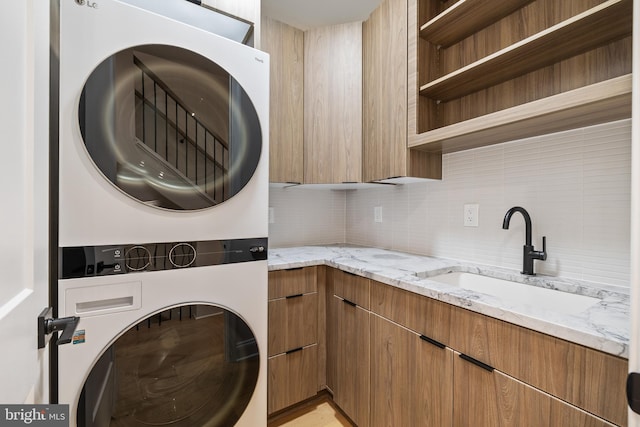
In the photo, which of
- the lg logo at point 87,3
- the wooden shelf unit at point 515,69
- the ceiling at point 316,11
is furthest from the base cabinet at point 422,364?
the ceiling at point 316,11

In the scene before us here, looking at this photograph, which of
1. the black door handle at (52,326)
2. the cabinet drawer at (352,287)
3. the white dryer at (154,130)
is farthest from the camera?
the cabinet drawer at (352,287)

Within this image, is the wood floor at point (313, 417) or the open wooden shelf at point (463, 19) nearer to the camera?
the open wooden shelf at point (463, 19)

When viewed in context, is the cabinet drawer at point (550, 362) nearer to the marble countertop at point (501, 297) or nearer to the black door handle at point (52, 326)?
the marble countertop at point (501, 297)

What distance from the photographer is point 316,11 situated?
5.73 feet

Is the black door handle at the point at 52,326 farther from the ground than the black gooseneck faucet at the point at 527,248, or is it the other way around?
the black gooseneck faucet at the point at 527,248

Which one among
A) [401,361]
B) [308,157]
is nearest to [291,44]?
[308,157]

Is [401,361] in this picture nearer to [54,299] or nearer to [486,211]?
[486,211]

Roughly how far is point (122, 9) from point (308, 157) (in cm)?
111

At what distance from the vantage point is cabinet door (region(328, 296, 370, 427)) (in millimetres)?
1377

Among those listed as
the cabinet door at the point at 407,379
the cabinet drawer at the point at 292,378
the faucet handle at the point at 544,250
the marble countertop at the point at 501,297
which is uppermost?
the faucet handle at the point at 544,250

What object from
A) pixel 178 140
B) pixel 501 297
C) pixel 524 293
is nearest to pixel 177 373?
pixel 178 140

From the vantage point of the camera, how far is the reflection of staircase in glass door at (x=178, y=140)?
2.96 feet

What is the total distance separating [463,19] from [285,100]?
1.01 metres

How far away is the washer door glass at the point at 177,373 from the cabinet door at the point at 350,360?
0.54 m
